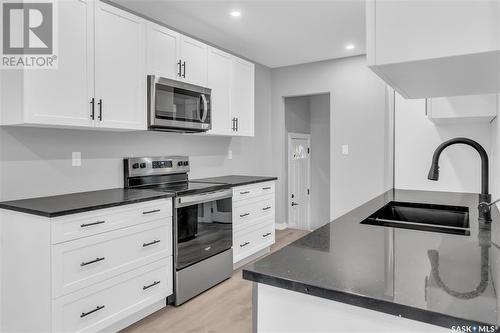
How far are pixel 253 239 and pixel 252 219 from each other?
0.24 metres

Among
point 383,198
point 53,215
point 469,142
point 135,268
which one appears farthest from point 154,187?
point 469,142

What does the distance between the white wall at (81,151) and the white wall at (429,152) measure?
2154 millimetres

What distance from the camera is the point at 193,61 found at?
3.23 m

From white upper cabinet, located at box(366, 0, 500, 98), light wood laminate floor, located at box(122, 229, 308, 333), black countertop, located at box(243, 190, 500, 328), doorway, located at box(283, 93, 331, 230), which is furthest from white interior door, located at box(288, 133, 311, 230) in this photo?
white upper cabinet, located at box(366, 0, 500, 98)

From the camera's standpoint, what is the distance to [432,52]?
0.82 metres

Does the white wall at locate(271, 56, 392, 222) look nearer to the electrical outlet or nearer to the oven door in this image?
the oven door

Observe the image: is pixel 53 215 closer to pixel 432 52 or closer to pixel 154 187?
pixel 154 187

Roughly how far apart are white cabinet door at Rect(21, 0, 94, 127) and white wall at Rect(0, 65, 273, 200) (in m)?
0.37

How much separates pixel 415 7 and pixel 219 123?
9.49 feet

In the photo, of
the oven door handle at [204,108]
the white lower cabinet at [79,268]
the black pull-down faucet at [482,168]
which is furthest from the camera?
the oven door handle at [204,108]

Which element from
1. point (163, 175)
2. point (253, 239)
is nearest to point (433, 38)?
point (163, 175)

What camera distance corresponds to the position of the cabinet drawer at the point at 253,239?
11.5ft

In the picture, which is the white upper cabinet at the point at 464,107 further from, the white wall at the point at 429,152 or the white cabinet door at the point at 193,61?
the white cabinet door at the point at 193,61

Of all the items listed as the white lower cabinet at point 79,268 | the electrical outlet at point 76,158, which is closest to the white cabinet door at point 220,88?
the electrical outlet at point 76,158
